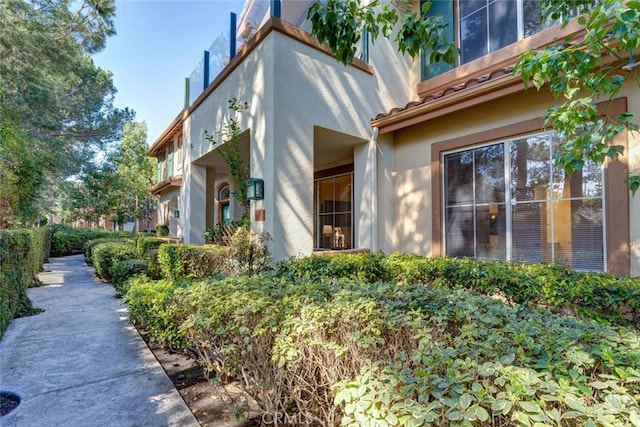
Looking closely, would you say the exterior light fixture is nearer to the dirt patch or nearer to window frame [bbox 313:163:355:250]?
the dirt patch

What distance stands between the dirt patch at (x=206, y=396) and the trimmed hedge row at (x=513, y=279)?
1502mm

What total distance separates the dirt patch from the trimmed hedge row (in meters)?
1.50

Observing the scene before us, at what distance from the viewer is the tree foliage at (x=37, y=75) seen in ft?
26.9

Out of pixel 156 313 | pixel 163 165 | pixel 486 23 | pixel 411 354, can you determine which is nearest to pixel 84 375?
pixel 156 313

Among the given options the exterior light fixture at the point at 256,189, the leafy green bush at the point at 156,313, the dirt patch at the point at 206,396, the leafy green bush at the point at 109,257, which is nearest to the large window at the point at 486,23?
the exterior light fixture at the point at 256,189

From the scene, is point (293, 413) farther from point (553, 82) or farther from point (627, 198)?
point (627, 198)

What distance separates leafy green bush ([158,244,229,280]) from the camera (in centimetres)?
617

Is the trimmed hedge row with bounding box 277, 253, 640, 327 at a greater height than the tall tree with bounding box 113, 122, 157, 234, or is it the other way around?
the tall tree with bounding box 113, 122, 157, 234

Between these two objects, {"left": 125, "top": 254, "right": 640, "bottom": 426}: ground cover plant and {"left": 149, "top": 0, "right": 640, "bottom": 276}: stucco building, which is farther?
{"left": 149, "top": 0, "right": 640, "bottom": 276}: stucco building

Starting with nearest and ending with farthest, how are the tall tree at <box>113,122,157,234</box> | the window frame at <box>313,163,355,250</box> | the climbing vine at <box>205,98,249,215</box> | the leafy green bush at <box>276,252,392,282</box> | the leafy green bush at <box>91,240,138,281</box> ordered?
the leafy green bush at <box>276,252,392,282</box> < the climbing vine at <box>205,98,249,215</box> < the window frame at <box>313,163,355,250</box> < the leafy green bush at <box>91,240,138,281</box> < the tall tree at <box>113,122,157,234</box>

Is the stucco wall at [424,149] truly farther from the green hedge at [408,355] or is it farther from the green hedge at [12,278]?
the green hedge at [12,278]

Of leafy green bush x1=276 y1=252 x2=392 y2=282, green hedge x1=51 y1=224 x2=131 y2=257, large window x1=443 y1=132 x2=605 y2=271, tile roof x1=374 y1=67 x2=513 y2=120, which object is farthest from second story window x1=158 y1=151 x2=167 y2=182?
large window x1=443 y1=132 x2=605 y2=271

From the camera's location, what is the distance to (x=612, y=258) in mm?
4480

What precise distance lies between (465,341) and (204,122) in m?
8.87
